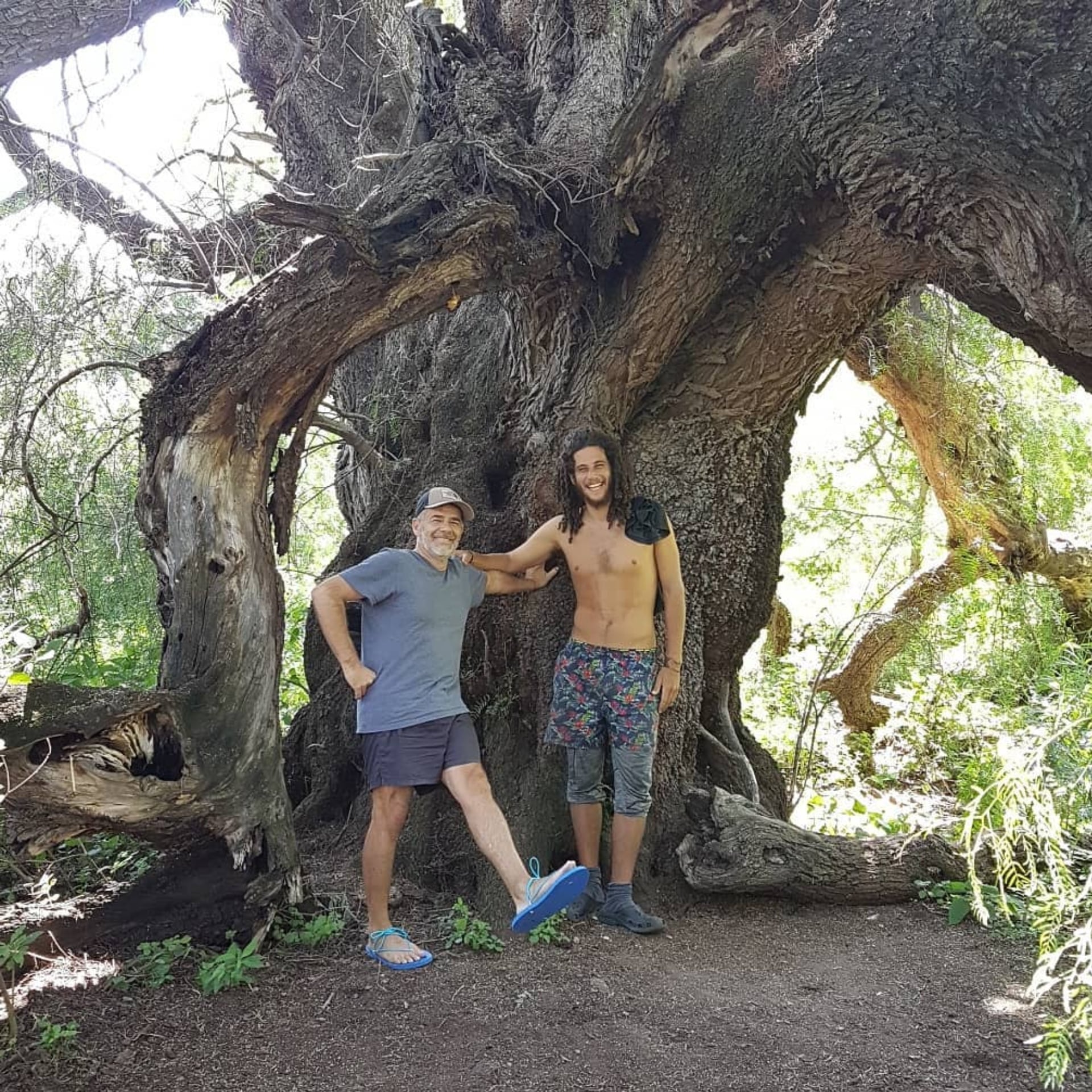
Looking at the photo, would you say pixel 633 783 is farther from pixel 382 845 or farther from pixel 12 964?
pixel 12 964

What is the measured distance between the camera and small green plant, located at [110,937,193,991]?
11.8 ft

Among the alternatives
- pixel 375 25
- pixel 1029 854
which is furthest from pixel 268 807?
pixel 375 25

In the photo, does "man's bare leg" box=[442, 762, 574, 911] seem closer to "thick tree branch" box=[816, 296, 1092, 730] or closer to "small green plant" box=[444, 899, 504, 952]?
"small green plant" box=[444, 899, 504, 952]

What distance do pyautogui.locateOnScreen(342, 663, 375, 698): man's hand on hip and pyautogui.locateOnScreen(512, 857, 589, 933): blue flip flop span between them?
3.25 ft

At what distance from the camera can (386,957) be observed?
3.68 m

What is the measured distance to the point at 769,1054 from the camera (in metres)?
3.23

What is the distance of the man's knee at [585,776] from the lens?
4.34 meters

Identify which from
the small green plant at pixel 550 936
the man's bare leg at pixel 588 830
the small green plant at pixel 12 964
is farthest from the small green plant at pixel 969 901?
the small green plant at pixel 12 964

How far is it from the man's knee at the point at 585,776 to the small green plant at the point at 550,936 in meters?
0.53

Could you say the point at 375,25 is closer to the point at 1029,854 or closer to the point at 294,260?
the point at 294,260

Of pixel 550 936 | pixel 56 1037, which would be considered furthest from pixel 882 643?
pixel 56 1037

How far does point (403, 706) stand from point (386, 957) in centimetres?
95

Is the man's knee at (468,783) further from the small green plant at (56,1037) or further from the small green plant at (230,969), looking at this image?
the small green plant at (56,1037)

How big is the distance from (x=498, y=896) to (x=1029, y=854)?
257cm
